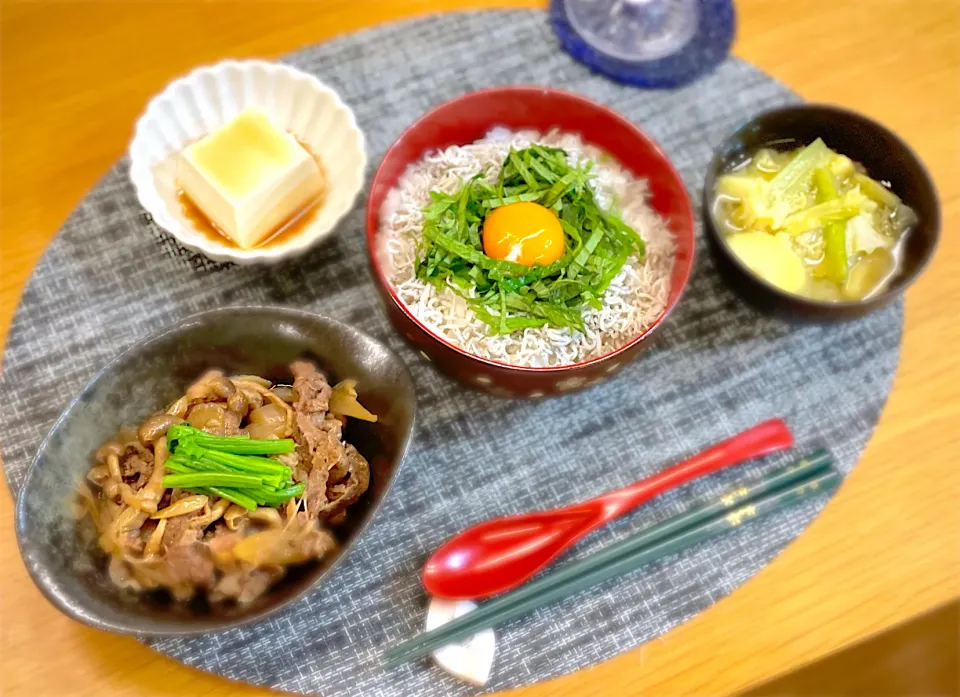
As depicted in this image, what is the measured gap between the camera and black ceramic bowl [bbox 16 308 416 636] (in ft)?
3.93

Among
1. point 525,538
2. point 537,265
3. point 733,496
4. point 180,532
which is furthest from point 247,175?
point 733,496

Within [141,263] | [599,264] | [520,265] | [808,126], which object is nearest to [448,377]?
[520,265]

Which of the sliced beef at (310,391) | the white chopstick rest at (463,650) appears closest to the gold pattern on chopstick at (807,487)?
the white chopstick rest at (463,650)

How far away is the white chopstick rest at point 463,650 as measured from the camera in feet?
4.53

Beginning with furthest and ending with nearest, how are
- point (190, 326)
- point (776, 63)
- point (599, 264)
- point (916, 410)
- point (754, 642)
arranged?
point (776, 63), point (916, 410), point (599, 264), point (754, 642), point (190, 326)

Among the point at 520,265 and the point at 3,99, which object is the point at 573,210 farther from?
the point at 3,99

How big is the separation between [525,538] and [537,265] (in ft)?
1.79

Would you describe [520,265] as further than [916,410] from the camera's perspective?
No

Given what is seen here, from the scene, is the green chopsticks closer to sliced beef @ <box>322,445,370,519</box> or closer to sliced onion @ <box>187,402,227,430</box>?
sliced beef @ <box>322,445,370,519</box>

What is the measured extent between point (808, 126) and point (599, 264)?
618mm

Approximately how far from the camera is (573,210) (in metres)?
1.63

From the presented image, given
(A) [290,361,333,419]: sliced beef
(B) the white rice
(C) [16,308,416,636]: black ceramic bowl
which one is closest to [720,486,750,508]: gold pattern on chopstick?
(B) the white rice

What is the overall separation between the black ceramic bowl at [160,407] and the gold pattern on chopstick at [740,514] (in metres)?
0.68

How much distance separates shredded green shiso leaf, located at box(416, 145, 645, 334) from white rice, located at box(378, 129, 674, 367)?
0.09 ft
